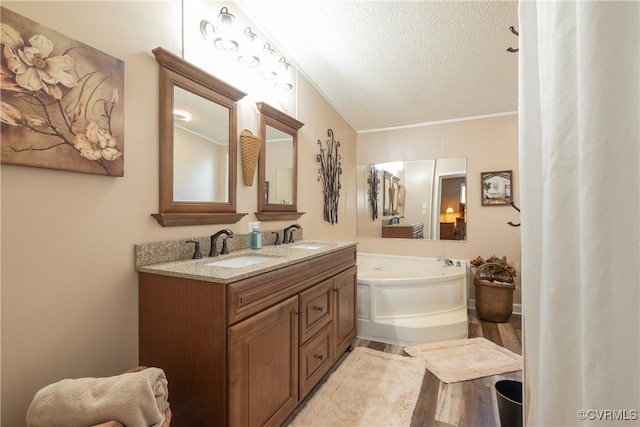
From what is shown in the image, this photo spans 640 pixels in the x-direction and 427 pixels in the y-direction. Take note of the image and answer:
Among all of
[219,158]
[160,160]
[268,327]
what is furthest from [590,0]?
[219,158]

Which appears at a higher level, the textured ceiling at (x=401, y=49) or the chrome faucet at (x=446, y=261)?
the textured ceiling at (x=401, y=49)

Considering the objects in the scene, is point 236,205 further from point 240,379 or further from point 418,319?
point 418,319

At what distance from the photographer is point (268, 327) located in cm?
140

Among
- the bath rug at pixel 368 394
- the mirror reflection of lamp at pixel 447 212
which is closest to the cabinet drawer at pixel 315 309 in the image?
the bath rug at pixel 368 394

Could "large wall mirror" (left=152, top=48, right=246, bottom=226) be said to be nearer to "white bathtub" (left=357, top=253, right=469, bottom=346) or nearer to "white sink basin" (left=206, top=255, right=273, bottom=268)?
"white sink basin" (left=206, top=255, right=273, bottom=268)

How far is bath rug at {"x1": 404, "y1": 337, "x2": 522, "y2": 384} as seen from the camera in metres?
2.13

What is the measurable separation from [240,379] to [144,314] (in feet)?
1.89

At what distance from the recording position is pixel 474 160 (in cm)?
360

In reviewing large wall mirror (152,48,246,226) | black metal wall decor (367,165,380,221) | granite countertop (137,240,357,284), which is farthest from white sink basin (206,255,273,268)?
black metal wall decor (367,165,380,221)

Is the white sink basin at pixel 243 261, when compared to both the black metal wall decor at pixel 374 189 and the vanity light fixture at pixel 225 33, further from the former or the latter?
the black metal wall decor at pixel 374 189

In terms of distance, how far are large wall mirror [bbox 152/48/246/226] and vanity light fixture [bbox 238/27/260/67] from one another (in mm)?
323

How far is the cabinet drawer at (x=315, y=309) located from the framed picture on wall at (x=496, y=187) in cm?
257

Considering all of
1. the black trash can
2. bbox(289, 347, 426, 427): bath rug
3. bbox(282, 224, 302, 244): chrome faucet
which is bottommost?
bbox(289, 347, 426, 427): bath rug

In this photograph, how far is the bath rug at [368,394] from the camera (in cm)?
166
